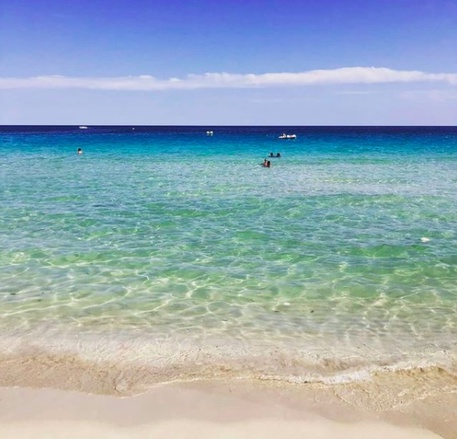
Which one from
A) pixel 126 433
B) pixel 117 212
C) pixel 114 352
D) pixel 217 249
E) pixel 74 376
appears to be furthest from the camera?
pixel 117 212

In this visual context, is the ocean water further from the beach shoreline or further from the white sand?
the white sand

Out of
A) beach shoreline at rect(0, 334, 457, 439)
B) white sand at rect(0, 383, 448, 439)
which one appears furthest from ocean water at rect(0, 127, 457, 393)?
white sand at rect(0, 383, 448, 439)

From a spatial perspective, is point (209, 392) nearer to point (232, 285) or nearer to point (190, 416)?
point (190, 416)

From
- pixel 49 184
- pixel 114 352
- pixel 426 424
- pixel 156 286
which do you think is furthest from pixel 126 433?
pixel 49 184

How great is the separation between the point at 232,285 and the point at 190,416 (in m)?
5.11

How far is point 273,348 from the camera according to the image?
7.87m

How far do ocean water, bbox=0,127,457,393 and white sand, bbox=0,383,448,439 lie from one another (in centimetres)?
52

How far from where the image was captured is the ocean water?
7.63m

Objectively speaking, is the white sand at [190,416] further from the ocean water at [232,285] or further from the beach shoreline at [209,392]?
the ocean water at [232,285]

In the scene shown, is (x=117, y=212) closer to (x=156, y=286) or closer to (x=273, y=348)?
(x=156, y=286)

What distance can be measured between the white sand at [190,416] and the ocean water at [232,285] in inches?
20.3

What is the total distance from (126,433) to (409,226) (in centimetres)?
1383

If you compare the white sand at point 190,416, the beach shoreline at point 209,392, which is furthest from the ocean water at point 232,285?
the white sand at point 190,416

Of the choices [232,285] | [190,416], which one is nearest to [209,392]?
[190,416]
